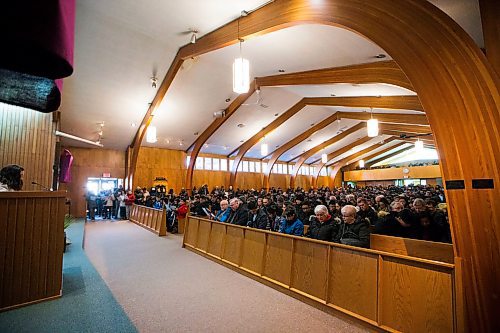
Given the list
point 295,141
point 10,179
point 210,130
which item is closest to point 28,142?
point 10,179

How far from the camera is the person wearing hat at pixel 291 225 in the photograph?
13.7 ft

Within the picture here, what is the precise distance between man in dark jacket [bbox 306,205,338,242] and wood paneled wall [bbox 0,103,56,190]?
20.1 feet

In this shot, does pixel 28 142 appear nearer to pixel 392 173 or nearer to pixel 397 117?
pixel 397 117

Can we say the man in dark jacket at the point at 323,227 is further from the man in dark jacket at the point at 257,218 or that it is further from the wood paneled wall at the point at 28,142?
the wood paneled wall at the point at 28,142

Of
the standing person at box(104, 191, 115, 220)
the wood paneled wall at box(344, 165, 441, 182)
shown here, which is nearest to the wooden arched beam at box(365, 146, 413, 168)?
the wood paneled wall at box(344, 165, 441, 182)

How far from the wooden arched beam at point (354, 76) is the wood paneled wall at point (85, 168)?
9.63 metres

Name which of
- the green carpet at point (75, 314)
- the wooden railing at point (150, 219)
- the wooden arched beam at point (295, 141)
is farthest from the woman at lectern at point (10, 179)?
the wooden arched beam at point (295, 141)

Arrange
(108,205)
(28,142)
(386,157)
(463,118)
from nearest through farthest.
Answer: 1. (463,118)
2. (28,142)
3. (108,205)
4. (386,157)

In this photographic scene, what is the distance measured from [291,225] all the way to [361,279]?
1.53 metres

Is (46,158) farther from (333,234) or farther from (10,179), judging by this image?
(333,234)

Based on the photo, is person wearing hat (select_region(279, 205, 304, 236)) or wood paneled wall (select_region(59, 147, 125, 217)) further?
wood paneled wall (select_region(59, 147, 125, 217))

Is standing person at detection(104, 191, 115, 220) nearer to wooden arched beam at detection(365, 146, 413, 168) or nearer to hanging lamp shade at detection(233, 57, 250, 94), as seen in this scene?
hanging lamp shade at detection(233, 57, 250, 94)

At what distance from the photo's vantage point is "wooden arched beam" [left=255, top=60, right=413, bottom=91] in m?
5.00

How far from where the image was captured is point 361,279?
2.88m
